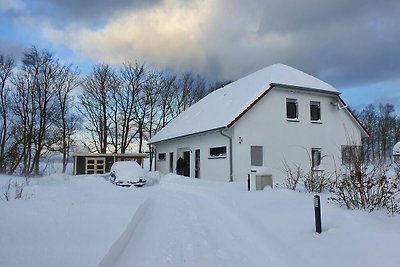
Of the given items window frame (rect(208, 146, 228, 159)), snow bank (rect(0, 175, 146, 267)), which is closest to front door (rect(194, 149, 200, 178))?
window frame (rect(208, 146, 228, 159))

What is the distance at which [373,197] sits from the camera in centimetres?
782

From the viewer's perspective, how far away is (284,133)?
68.7 ft

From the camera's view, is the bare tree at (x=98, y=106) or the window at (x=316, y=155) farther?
the bare tree at (x=98, y=106)

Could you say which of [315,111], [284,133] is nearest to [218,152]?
[284,133]

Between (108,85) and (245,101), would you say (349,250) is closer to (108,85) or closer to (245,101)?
(245,101)

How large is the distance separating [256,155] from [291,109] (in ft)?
12.8

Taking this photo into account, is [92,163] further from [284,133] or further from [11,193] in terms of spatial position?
[11,193]

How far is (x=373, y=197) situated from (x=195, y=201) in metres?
6.29

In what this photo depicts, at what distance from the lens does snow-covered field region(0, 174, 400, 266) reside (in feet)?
17.1

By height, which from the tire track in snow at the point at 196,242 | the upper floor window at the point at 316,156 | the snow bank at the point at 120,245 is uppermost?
the upper floor window at the point at 316,156

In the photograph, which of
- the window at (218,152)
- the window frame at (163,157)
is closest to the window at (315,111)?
the window at (218,152)

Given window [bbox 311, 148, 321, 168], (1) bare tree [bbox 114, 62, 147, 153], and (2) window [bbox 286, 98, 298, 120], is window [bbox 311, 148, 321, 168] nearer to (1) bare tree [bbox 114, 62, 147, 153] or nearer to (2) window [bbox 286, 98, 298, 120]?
(2) window [bbox 286, 98, 298, 120]

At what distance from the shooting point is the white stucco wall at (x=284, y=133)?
64.1 ft

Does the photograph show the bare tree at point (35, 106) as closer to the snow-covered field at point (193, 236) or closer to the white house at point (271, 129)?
the white house at point (271, 129)
